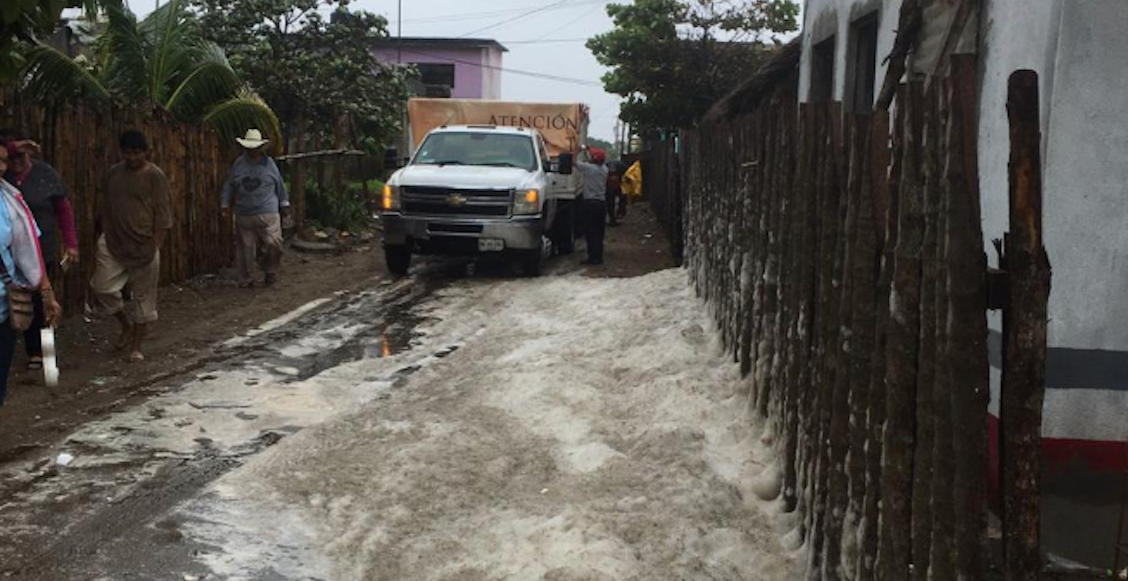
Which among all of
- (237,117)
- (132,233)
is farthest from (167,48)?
(132,233)

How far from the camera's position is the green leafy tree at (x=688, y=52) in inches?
1164

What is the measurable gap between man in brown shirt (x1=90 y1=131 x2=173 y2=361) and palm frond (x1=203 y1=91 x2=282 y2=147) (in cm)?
532

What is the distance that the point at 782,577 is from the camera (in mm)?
4133

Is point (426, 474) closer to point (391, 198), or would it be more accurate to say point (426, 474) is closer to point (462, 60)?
point (391, 198)

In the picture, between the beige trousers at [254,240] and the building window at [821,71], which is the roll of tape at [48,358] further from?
the building window at [821,71]

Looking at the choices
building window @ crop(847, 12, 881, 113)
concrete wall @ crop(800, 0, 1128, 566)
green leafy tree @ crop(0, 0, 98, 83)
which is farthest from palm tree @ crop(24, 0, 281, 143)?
concrete wall @ crop(800, 0, 1128, 566)

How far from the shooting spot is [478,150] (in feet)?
48.7

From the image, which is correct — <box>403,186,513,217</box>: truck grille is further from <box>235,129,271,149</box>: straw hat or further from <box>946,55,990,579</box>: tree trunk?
<box>946,55,990,579</box>: tree trunk

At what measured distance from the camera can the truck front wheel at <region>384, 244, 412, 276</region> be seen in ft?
45.3

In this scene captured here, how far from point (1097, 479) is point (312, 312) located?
316 inches

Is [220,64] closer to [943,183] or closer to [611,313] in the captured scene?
[611,313]

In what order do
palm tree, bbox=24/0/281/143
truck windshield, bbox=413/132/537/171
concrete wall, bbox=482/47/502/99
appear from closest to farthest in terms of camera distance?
palm tree, bbox=24/0/281/143, truck windshield, bbox=413/132/537/171, concrete wall, bbox=482/47/502/99

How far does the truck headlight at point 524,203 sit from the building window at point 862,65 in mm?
5236

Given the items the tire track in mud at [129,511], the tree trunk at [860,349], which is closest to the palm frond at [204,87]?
the tire track in mud at [129,511]
